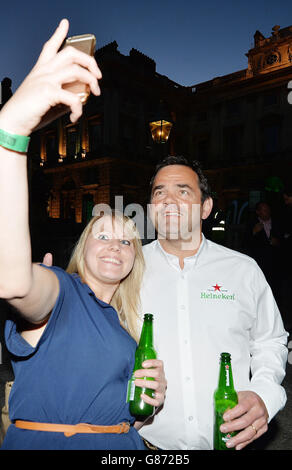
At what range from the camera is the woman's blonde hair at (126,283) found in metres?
1.99

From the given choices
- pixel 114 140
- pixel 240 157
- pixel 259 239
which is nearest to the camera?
pixel 259 239

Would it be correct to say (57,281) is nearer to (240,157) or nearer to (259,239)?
(259,239)

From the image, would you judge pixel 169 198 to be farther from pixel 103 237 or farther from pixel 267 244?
pixel 267 244

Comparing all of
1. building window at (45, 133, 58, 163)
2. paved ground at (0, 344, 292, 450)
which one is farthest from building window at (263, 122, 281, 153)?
paved ground at (0, 344, 292, 450)

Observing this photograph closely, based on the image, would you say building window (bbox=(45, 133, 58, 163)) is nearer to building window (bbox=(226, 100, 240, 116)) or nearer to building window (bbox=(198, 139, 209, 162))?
building window (bbox=(198, 139, 209, 162))

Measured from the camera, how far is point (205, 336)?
6.25 ft

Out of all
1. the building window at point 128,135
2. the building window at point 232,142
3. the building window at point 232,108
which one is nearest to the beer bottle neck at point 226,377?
the building window at point 128,135

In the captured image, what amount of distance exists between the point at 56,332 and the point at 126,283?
0.75 metres

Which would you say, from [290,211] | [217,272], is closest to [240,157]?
[290,211]

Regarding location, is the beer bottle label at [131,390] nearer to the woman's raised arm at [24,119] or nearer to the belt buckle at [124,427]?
the belt buckle at [124,427]

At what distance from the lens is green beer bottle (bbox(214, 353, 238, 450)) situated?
1.64 meters

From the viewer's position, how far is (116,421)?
5.04ft

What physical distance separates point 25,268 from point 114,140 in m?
27.1

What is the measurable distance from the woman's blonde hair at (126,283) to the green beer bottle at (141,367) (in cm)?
12
